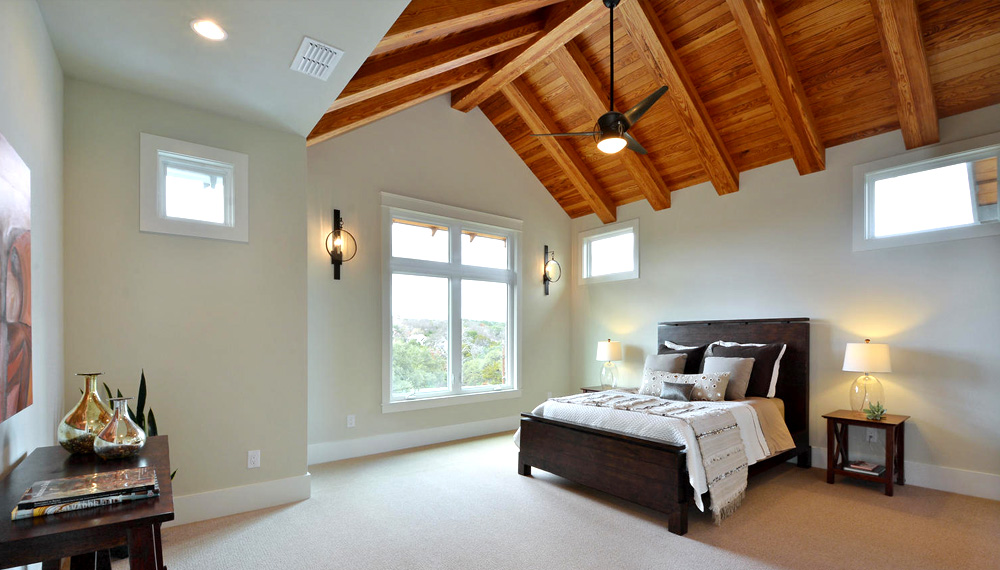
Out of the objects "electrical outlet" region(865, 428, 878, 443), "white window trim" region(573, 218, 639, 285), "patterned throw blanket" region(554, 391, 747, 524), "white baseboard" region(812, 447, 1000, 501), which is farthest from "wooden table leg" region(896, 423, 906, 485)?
"white window trim" region(573, 218, 639, 285)

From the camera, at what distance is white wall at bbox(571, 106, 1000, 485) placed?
369cm

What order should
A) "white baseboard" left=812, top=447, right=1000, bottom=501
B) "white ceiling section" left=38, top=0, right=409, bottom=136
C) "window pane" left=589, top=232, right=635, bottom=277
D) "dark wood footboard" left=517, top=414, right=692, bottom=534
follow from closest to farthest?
"white ceiling section" left=38, top=0, right=409, bottom=136 → "dark wood footboard" left=517, top=414, right=692, bottom=534 → "white baseboard" left=812, top=447, right=1000, bottom=501 → "window pane" left=589, top=232, right=635, bottom=277

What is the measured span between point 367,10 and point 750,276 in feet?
14.3

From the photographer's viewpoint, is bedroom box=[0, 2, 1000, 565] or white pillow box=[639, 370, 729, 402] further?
white pillow box=[639, 370, 729, 402]

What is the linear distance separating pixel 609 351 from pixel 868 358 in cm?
258

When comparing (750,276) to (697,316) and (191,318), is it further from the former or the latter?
(191,318)

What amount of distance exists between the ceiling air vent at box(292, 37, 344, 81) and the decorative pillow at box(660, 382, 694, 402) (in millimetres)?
3538

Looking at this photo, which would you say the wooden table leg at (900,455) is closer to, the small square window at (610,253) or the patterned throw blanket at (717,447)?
the patterned throw blanket at (717,447)

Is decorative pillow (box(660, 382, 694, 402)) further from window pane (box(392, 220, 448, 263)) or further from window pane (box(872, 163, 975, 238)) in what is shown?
window pane (box(392, 220, 448, 263))

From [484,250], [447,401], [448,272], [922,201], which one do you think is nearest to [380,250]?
[448,272]

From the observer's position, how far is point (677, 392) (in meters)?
4.18

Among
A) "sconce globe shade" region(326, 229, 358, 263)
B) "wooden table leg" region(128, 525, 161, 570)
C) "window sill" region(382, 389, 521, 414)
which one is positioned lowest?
"window sill" region(382, 389, 521, 414)

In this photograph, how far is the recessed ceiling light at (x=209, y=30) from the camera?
231 cm

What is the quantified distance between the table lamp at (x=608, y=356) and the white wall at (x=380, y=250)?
81 cm
